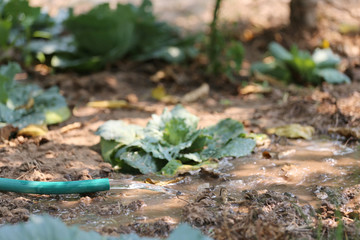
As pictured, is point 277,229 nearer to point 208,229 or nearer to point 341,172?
point 208,229

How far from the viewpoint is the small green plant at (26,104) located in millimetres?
2797

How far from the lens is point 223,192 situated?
6.72 ft

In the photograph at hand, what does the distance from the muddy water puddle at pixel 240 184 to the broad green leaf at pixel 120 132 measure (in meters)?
0.30

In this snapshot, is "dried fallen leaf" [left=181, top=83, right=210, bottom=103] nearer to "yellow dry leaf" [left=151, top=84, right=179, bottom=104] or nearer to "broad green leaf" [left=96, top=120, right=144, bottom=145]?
"yellow dry leaf" [left=151, top=84, right=179, bottom=104]

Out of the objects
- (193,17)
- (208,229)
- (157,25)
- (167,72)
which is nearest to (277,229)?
(208,229)

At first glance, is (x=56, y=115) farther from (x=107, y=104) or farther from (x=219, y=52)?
(x=219, y=52)

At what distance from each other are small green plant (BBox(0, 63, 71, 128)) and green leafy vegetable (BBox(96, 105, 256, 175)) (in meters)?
0.58

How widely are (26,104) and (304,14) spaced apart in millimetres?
2838

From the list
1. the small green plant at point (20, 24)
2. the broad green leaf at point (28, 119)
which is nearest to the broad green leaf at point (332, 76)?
A: the broad green leaf at point (28, 119)

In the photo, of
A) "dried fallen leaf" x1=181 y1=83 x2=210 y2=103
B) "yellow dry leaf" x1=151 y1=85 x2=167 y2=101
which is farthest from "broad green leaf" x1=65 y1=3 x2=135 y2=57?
"dried fallen leaf" x1=181 y1=83 x2=210 y2=103

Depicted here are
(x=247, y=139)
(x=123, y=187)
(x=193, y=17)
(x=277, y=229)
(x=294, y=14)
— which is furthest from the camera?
(x=193, y=17)

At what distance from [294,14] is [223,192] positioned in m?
2.91

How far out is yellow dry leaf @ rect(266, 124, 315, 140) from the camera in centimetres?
271

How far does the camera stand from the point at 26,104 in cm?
297
